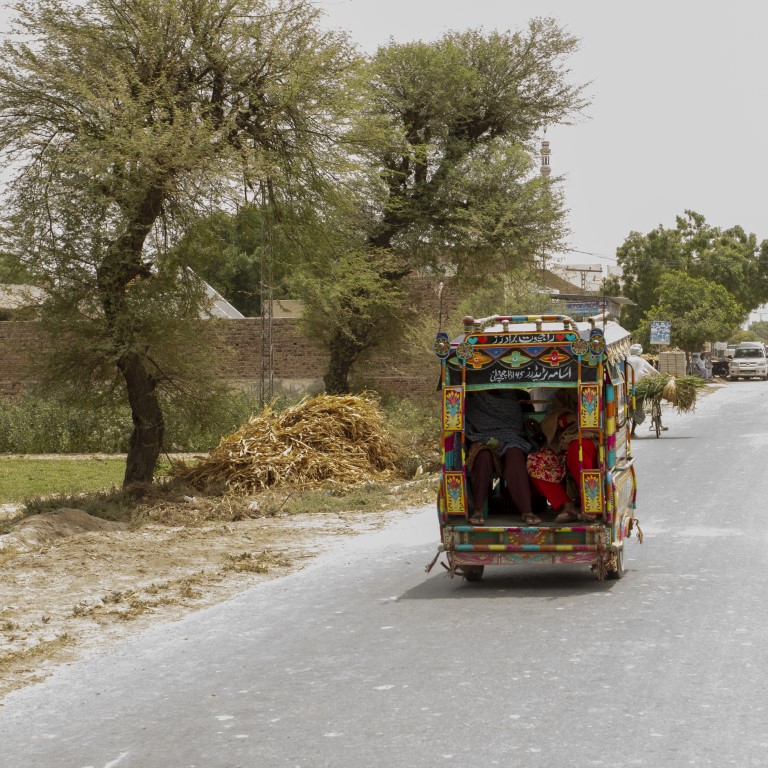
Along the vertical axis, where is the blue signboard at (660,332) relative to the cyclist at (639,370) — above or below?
above

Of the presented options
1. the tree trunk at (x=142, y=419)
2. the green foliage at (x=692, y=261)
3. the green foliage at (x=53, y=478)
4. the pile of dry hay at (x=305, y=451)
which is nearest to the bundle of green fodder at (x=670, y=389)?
the pile of dry hay at (x=305, y=451)

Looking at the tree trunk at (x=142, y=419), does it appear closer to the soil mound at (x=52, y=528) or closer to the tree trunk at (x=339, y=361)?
the soil mound at (x=52, y=528)

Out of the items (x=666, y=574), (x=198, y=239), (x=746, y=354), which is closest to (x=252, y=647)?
(x=666, y=574)

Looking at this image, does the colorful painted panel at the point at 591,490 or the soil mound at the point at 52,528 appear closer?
the colorful painted panel at the point at 591,490

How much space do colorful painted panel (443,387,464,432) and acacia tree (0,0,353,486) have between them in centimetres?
759

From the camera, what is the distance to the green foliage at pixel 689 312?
78625 millimetres

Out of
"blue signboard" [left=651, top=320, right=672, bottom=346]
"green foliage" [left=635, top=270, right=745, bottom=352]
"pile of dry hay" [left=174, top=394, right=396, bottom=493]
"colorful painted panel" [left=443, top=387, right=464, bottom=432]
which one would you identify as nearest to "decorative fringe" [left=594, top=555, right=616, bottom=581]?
"colorful painted panel" [left=443, top=387, right=464, bottom=432]

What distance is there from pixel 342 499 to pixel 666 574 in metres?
7.80

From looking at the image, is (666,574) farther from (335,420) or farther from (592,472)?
(335,420)

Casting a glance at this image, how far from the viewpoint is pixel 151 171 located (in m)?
16.6

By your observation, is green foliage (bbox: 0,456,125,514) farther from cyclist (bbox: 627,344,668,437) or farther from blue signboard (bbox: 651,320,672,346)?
blue signboard (bbox: 651,320,672,346)

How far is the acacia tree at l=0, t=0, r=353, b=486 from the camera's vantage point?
17.0 meters

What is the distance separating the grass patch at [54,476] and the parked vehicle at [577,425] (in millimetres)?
9661

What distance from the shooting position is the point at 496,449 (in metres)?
10.7
